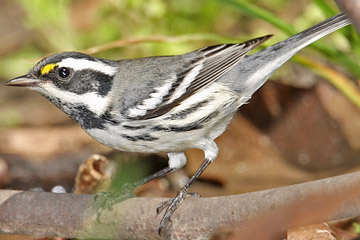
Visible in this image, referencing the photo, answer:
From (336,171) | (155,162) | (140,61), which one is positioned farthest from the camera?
(155,162)

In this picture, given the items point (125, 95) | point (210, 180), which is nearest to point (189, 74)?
point (125, 95)

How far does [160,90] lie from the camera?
2.94m

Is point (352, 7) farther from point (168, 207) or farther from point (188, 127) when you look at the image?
point (188, 127)

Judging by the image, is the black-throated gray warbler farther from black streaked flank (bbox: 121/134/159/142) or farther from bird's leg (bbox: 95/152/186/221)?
bird's leg (bbox: 95/152/186/221)

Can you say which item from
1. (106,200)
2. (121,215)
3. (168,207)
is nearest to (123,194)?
(106,200)

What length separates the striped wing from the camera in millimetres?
2838

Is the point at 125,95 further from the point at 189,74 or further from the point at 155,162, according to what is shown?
the point at 155,162

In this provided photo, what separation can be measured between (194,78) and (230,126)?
1235 mm

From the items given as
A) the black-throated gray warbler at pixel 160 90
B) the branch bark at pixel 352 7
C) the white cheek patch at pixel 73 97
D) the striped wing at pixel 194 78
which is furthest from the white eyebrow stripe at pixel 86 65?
the branch bark at pixel 352 7

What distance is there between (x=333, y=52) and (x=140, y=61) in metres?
1.26

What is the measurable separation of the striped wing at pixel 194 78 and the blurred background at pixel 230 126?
17.5 inches

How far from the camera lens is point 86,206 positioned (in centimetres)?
273

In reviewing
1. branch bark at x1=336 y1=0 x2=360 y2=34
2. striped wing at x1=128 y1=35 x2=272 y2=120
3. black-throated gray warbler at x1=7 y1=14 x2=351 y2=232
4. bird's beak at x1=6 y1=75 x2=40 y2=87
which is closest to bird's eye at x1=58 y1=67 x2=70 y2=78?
black-throated gray warbler at x1=7 y1=14 x2=351 y2=232

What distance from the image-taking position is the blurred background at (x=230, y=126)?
371 cm
